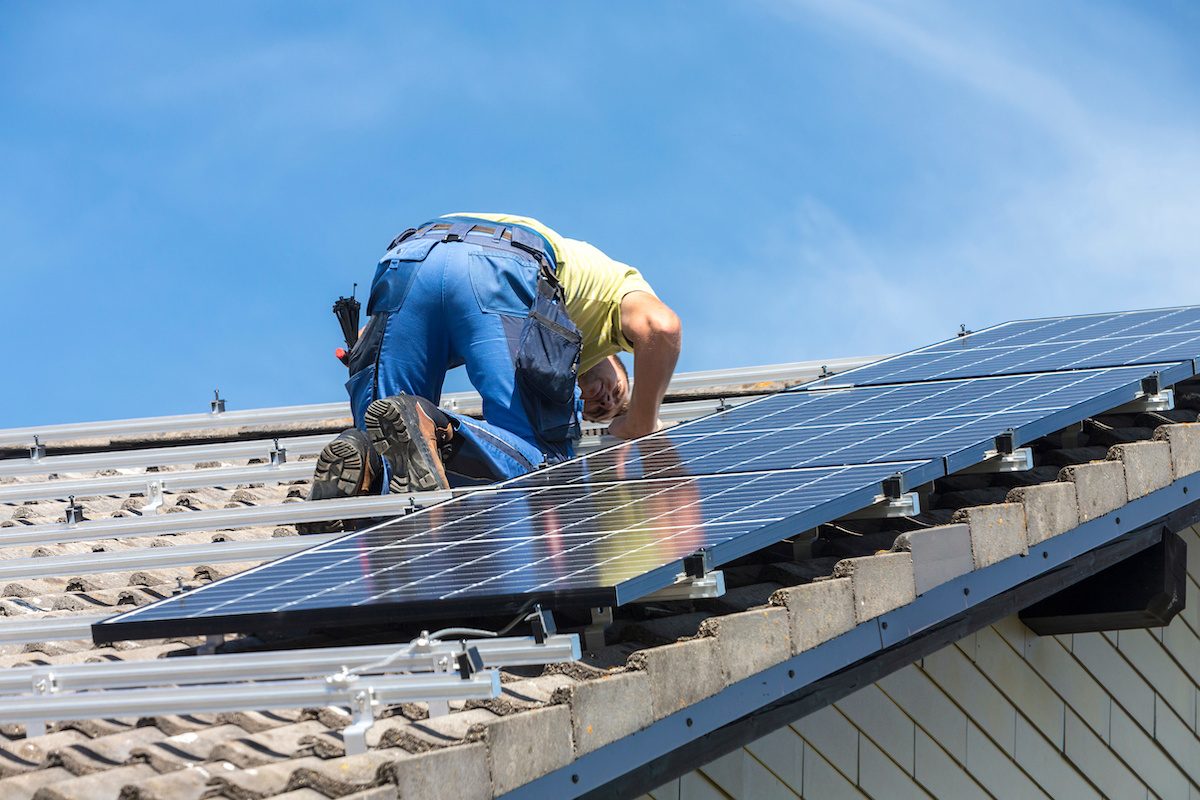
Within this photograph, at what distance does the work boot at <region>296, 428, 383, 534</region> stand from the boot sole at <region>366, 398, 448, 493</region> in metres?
0.13

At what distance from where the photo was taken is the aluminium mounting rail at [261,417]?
43.2 feet

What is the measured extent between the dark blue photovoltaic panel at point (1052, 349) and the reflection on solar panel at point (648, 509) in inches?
13.7

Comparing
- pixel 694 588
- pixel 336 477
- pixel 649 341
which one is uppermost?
pixel 649 341

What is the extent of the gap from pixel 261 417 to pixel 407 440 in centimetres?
615

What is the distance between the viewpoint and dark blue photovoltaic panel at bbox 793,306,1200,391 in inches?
373

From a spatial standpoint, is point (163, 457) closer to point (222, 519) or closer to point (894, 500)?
point (222, 519)

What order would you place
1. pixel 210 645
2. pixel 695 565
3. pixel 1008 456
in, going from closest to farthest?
pixel 695 565 → pixel 210 645 → pixel 1008 456

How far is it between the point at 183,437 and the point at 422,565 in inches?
301

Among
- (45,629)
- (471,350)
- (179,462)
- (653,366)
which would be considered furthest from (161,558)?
(179,462)

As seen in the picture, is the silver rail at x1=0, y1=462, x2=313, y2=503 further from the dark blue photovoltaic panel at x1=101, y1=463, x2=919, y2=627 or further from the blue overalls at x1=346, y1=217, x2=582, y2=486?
the dark blue photovoltaic panel at x1=101, y1=463, x2=919, y2=627

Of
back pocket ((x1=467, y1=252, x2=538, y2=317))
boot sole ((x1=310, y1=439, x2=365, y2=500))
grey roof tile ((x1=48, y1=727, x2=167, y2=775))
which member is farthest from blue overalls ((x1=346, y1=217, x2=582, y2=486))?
grey roof tile ((x1=48, y1=727, x2=167, y2=775))

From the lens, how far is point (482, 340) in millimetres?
8531

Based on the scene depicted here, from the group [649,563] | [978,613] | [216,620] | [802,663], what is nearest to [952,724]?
[978,613]

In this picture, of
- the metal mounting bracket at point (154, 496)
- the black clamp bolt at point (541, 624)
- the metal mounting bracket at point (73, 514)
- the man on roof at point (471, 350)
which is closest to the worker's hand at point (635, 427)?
the man on roof at point (471, 350)
